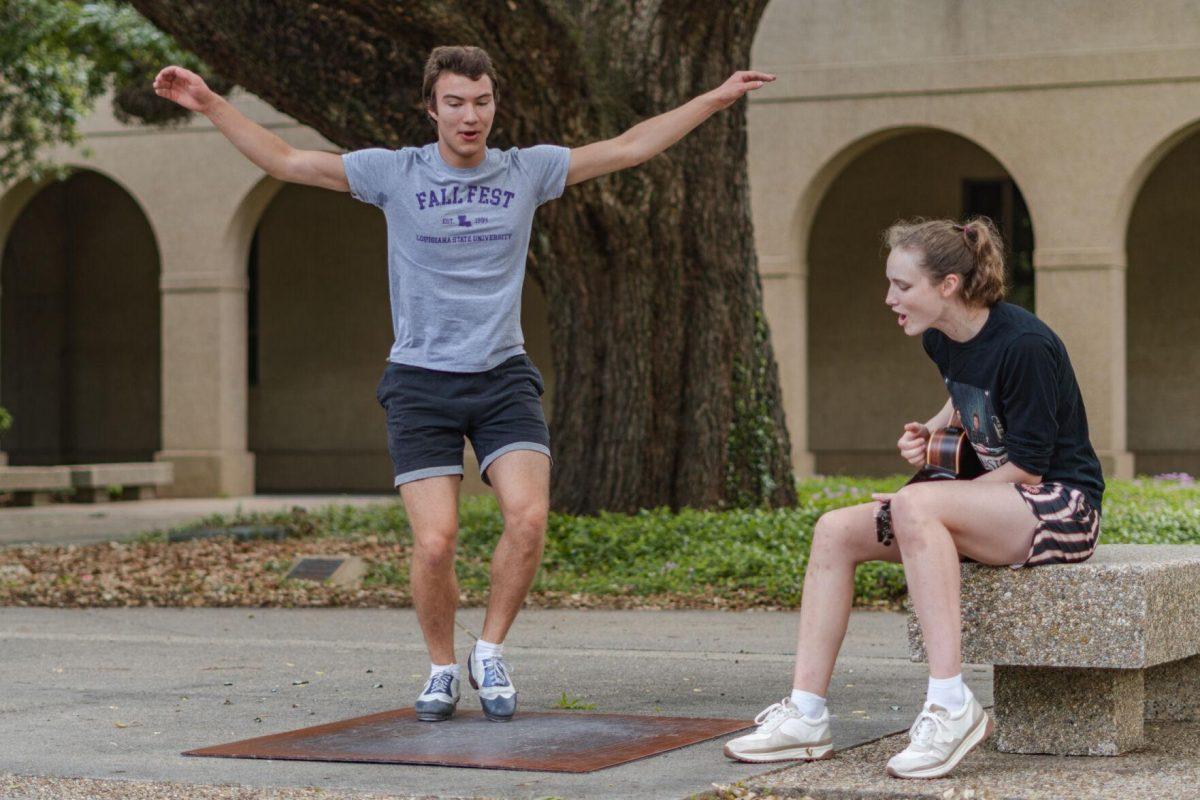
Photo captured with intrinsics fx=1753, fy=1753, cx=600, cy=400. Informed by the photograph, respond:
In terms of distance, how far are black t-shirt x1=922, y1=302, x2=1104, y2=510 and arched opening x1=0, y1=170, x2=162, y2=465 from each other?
72.3ft

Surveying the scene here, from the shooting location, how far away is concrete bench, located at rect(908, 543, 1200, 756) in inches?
166

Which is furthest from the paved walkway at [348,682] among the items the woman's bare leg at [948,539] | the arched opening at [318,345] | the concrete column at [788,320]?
the arched opening at [318,345]

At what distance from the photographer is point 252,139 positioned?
203 inches

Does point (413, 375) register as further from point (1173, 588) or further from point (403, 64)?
point (403, 64)

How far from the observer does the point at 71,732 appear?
5.16 metres

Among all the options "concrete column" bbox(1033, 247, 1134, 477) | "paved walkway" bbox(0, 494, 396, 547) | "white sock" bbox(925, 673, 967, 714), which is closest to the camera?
"white sock" bbox(925, 673, 967, 714)

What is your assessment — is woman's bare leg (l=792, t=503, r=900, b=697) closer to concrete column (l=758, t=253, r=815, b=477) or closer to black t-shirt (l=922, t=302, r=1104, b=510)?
black t-shirt (l=922, t=302, r=1104, b=510)

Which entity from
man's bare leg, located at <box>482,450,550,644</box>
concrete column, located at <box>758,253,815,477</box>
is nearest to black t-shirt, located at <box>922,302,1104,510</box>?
man's bare leg, located at <box>482,450,550,644</box>

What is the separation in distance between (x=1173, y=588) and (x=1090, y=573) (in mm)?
295

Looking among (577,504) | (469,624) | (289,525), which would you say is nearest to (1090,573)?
Result: (469,624)

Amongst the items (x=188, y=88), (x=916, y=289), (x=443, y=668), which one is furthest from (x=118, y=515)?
(x=916, y=289)

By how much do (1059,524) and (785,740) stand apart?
2.84ft

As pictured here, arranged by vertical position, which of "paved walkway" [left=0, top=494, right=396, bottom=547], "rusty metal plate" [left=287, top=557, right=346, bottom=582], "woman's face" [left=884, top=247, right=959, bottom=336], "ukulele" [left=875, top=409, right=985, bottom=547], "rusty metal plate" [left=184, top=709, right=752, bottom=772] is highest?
"woman's face" [left=884, top=247, right=959, bottom=336]

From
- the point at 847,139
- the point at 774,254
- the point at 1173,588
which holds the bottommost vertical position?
the point at 1173,588
